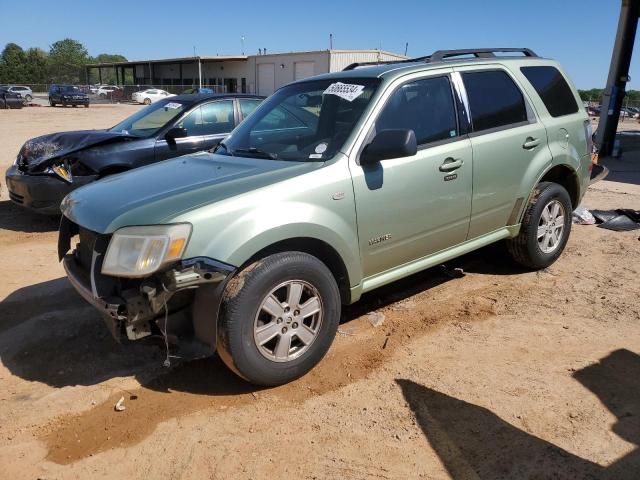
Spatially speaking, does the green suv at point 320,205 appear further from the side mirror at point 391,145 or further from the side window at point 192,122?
the side window at point 192,122

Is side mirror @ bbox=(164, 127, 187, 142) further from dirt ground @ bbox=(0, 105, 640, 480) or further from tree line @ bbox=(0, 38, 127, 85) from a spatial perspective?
tree line @ bbox=(0, 38, 127, 85)

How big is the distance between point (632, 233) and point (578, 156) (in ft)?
6.46

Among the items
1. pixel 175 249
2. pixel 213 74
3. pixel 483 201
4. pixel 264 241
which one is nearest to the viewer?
pixel 175 249

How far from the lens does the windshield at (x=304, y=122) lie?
12.2 feet

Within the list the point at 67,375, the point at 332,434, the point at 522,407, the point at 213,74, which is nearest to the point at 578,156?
the point at 522,407

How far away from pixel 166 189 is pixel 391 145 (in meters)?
1.41

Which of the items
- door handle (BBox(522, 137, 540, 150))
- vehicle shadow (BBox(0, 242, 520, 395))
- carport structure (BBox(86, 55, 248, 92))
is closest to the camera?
vehicle shadow (BBox(0, 242, 520, 395))

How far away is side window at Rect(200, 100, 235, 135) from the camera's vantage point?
24.0 ft

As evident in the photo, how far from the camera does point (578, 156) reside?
5.20m

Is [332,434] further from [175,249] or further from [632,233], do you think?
[632,233]

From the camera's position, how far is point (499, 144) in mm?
4352

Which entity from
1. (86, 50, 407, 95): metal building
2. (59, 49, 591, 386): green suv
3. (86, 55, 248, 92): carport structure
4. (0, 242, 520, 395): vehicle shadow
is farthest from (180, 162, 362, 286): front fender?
(86, 55, 248, 92): carport structure

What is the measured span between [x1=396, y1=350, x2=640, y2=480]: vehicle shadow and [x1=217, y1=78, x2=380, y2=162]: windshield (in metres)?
1.69

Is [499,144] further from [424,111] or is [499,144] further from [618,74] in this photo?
[618,74]
